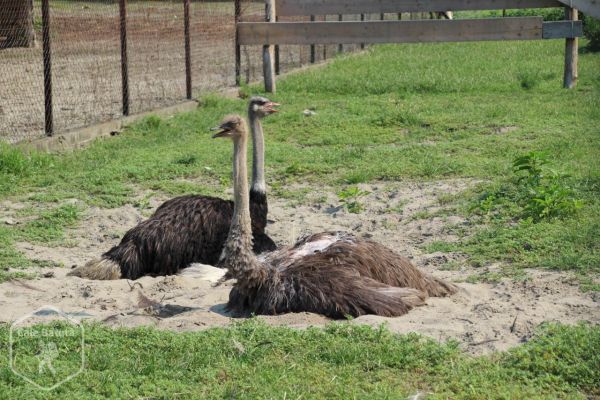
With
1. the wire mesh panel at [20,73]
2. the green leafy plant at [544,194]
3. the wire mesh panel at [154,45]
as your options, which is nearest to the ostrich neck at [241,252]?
the green leafy plant at [544,194]

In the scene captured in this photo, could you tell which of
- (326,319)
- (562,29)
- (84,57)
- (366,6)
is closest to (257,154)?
(326,319)

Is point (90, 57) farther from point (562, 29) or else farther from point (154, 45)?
point (562, 29)

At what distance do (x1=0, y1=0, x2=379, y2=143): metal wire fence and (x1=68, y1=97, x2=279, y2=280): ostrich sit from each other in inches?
135

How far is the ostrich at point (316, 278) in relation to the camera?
5.42 metres

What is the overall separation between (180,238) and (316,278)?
1795 millimetres

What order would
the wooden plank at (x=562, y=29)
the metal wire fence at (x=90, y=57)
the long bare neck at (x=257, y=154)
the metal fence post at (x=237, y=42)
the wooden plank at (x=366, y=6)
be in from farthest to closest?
the wooden plank at (x=366, y=6) < the metal fence post at (x=237, y=42) < the wooden plank at (x=562, y=29) < the metal wire fence at (x=90, y=57) < the long bare neck at (x=257, y=154)

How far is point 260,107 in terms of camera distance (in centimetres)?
741

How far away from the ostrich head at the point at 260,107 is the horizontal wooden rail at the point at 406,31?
7625 mm

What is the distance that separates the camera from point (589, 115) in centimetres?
1180

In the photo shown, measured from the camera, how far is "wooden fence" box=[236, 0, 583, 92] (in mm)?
14336

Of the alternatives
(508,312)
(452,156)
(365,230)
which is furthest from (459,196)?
(508,312)

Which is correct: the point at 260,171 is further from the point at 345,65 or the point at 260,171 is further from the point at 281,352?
the point at 345,65

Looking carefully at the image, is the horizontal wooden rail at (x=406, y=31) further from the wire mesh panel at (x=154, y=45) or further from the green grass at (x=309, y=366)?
the green grass at (x=309, y=366)

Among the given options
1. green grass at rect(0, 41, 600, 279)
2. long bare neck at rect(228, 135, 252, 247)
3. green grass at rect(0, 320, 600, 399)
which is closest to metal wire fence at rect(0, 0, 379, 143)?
green grass at rect(0, 41, 600, 279)
